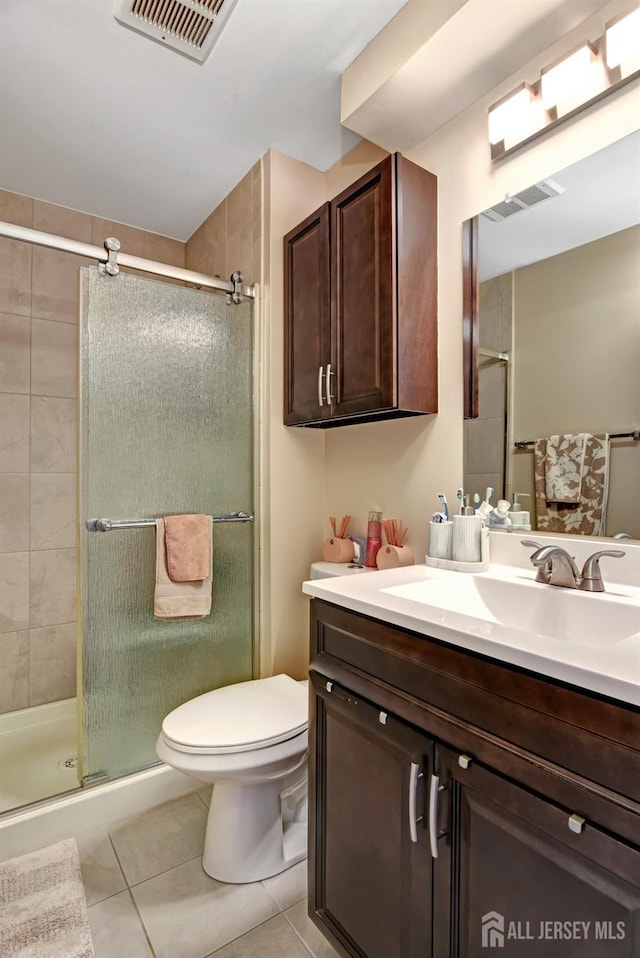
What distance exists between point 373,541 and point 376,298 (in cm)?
86

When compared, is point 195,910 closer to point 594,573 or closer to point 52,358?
point 594,573

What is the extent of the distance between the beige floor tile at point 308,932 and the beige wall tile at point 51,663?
1.55m

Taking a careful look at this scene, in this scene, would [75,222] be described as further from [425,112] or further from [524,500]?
[524,500]

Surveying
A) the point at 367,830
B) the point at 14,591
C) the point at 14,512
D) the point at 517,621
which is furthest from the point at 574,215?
the point at 14,591

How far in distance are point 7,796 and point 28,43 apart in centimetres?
253

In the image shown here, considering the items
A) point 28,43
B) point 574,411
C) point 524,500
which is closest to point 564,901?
point 524,500

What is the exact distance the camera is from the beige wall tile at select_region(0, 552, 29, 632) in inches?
87.9

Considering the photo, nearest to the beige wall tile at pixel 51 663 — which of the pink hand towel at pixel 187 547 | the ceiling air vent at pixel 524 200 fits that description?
the pink hand towel at pixel 187 547

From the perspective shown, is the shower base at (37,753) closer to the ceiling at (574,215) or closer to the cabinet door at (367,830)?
the cabinet door at (367,830)

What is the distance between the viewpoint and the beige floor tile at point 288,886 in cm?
137

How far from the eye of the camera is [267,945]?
4.02 ft

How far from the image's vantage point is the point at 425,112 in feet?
5.11

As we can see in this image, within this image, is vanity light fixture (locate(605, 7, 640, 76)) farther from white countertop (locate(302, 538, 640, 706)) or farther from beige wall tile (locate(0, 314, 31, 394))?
beige wall tile (locate(0, 314, 31, 394))

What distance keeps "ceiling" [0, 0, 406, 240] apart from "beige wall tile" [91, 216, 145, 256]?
0.14 m
